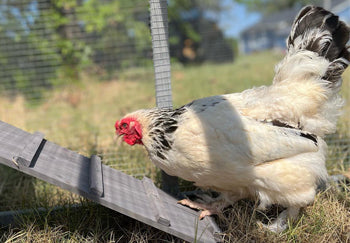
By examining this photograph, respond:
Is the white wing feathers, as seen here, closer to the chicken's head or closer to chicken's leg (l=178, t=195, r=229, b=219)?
the chicken's head

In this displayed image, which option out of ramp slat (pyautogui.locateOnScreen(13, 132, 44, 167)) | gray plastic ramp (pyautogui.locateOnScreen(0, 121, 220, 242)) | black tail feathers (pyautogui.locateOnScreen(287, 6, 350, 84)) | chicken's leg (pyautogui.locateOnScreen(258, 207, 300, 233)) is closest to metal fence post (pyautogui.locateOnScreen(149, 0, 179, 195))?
gray plastic ramp (pyautogui.locateOnScreen(0, 121, 220, 242))

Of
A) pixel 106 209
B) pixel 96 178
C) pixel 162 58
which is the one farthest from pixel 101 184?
pixel 162 58

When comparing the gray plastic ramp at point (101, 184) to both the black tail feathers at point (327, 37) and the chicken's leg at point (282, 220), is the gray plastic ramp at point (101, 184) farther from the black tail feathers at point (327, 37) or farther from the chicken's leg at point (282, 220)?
the black tail feathers at point (327, 37)

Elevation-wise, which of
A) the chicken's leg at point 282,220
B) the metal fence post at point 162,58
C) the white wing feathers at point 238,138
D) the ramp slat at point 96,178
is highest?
the metal fence post at point 162,58

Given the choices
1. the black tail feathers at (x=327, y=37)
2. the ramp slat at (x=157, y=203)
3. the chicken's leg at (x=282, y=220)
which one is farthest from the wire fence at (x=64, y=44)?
the chicken's leg at (x=282, y=220)

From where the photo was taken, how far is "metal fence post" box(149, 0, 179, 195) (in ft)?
8.11

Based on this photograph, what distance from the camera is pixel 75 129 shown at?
201 inches

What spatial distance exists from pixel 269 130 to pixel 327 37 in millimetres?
991

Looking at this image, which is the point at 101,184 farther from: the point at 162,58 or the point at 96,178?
the point at 162,58

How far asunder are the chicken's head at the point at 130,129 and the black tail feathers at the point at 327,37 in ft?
5.13

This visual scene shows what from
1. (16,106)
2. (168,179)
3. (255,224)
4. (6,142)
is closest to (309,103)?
(255,224)

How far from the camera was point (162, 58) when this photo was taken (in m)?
2.57

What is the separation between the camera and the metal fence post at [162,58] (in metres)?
2.47

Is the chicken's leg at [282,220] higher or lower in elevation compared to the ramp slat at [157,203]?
lower
